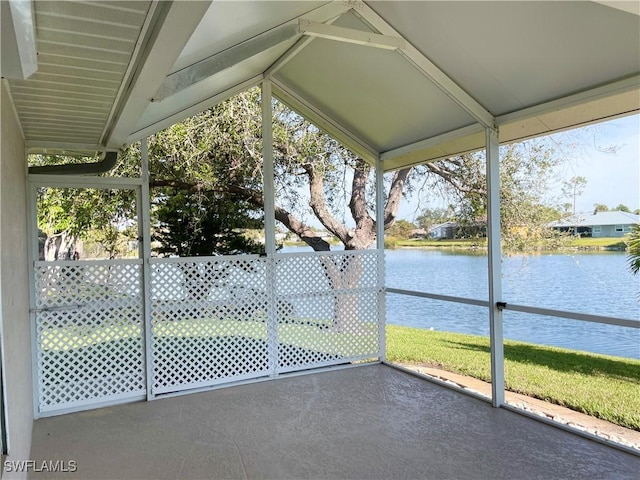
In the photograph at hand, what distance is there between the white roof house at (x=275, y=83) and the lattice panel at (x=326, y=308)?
7 centimetres

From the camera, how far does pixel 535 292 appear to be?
777 centimetres

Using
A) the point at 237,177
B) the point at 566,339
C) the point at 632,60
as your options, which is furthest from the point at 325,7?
the point at 566,339

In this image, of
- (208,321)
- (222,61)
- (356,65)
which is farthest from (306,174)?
(222,61)

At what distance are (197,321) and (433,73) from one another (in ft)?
11.4

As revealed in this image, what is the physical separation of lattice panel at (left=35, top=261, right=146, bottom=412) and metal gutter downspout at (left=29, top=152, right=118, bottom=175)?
2.90ft

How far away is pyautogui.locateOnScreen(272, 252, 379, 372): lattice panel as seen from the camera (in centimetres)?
517

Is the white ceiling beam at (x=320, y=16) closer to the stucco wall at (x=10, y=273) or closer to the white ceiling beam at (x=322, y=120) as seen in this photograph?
the white ceiling beam at (x=322, y=120)

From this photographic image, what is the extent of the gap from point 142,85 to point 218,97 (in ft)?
8.83

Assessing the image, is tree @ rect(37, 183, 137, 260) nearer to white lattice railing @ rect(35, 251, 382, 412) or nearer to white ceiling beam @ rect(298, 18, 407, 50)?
white lattice railing @ rect(35, 251, 382, 412)

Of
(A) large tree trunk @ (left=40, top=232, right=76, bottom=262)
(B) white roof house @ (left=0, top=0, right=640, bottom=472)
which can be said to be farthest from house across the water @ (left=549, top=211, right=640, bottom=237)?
(A) large tree trunk @ (left=40, top=232, right=76, bottom=262)

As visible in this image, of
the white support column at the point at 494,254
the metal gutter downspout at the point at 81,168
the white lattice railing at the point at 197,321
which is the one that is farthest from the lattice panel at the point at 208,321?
the white support column at the point at 494,254

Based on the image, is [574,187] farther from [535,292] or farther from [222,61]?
[222,61]

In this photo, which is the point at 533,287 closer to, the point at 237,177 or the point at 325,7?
the point at 237,177

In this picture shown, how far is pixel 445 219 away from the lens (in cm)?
825
